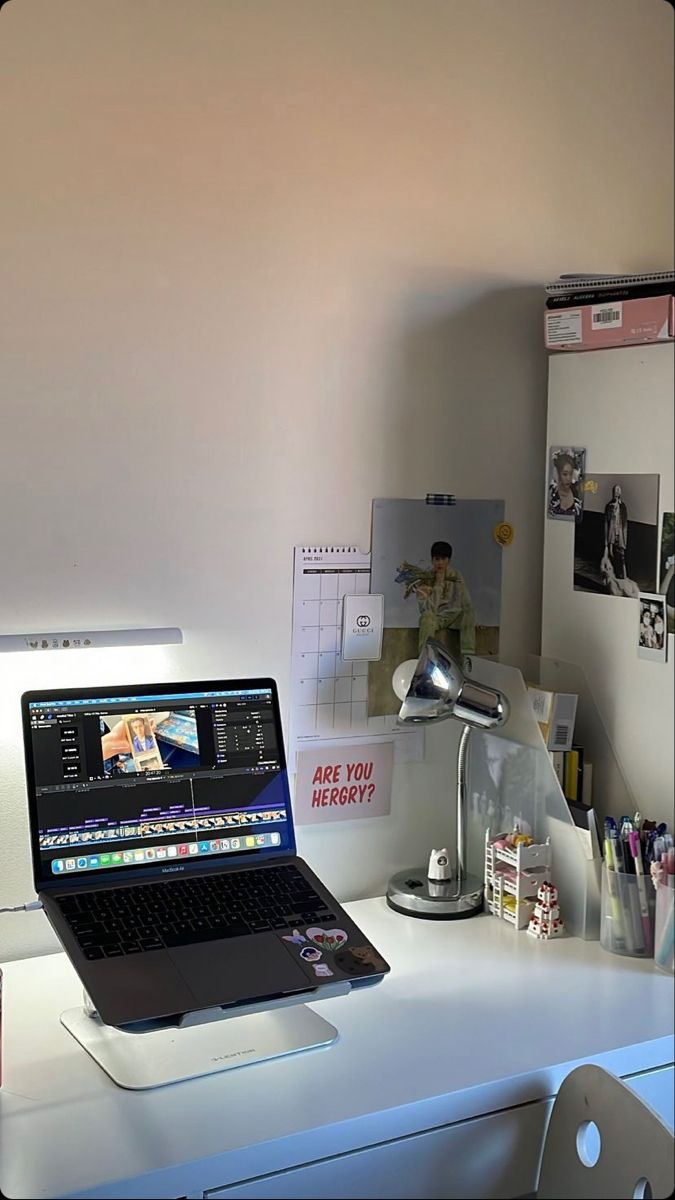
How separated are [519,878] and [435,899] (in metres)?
0.13

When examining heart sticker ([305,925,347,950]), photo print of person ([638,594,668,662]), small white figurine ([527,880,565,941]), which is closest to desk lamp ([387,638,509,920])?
small white figurine ([527,880,565,941])

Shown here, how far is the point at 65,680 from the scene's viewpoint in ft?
4.96

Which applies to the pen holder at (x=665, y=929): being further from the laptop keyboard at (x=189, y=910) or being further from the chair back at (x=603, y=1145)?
the laptop keyboard at (x=189, y=910)

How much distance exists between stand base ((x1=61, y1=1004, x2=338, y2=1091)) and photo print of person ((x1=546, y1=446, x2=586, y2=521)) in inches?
32.0

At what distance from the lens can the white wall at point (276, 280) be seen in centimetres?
146

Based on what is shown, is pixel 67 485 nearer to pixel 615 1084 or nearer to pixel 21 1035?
pixel 21 1035

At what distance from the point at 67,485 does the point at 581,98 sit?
100 cm

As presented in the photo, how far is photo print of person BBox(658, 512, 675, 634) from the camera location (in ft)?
5.02

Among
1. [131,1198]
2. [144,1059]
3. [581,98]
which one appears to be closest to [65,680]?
[144,1059]

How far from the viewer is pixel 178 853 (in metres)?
1.43

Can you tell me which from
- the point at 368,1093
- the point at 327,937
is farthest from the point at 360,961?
the point at 368,1093

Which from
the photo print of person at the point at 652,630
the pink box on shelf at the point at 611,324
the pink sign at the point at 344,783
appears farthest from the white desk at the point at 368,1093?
the pink box on shelf at the point at 611,324

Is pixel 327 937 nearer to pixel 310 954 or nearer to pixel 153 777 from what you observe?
pixel 310 954

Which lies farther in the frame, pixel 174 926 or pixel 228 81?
pixel 228 81
